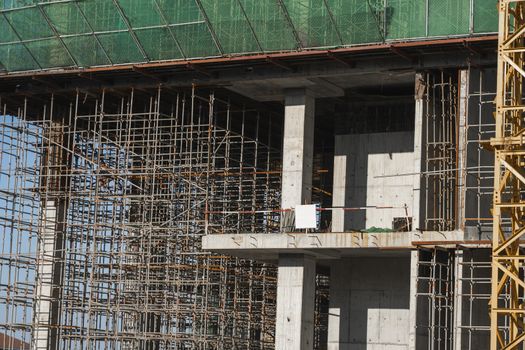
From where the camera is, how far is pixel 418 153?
3906 cm

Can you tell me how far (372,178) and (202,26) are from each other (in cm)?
820

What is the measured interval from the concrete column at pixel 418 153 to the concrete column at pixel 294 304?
4147mm

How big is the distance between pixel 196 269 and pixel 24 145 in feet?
29.2

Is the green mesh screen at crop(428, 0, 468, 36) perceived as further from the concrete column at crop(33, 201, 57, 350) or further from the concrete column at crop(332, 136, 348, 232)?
the concrete column at crop(33, 201, 57, 350)

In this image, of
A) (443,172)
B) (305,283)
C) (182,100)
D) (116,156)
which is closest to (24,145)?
(116,156)

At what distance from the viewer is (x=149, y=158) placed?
46312 millimetres

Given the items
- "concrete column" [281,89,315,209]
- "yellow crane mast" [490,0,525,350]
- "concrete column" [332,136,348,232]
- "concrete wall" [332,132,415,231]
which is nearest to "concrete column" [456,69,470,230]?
"concrete wall" [332,132,415,231]

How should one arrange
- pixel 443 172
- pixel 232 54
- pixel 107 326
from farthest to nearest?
pixel 107 326, pixel 232 54, pixel 443 172

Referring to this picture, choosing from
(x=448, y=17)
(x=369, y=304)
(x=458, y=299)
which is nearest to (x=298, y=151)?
(x=369, y=304)

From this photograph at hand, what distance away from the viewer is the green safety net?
38.8 metres

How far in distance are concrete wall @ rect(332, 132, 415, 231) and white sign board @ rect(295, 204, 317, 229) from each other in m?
4.16

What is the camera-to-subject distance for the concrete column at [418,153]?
127 ft

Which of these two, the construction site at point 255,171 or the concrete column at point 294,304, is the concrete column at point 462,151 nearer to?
the construction site at point 255,171

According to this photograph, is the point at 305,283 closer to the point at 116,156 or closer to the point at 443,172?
the point at 443,172
